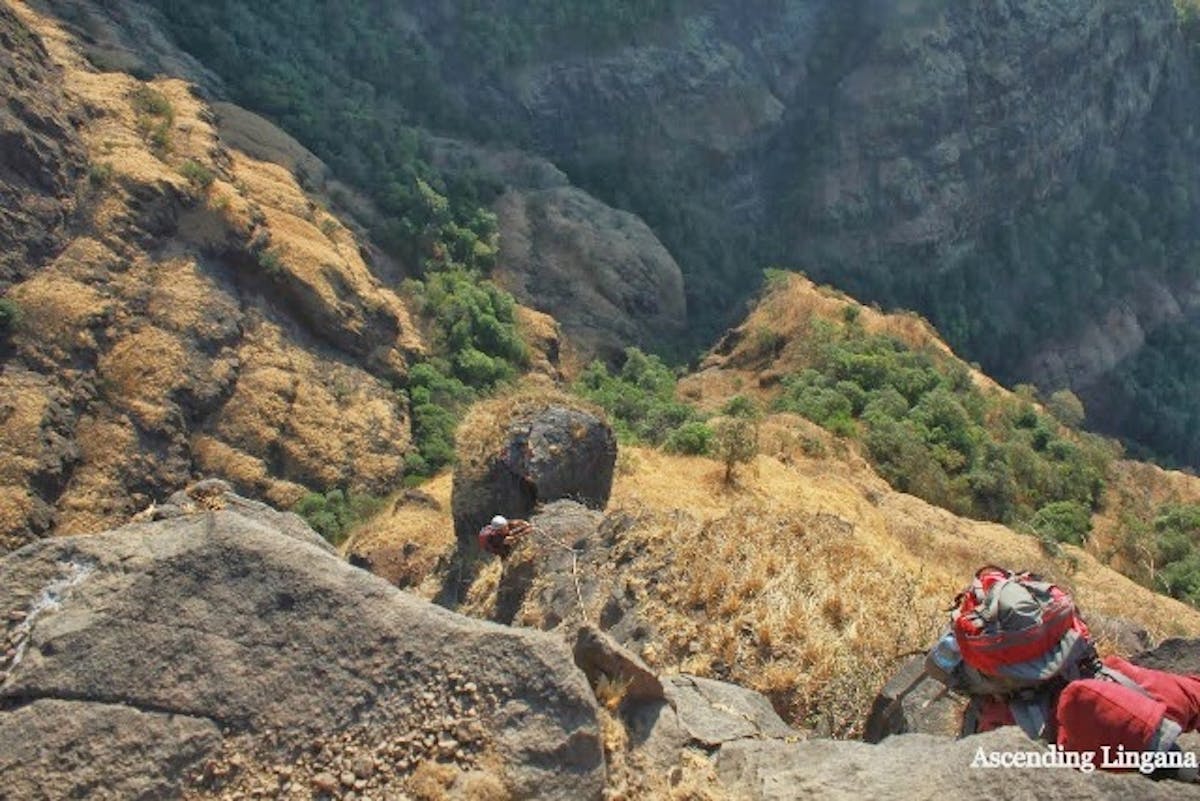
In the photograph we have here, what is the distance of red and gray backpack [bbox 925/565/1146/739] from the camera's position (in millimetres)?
3895

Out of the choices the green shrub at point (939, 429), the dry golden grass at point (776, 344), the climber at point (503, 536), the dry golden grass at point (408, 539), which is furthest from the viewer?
the dry golden grass at point (776, 344)

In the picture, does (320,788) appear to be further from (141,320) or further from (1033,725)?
(141,320)

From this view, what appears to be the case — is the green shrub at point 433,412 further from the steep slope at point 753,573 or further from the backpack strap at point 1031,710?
the backpack strap at point 1031,710

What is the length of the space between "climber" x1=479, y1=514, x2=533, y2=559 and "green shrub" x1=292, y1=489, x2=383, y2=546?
640cm

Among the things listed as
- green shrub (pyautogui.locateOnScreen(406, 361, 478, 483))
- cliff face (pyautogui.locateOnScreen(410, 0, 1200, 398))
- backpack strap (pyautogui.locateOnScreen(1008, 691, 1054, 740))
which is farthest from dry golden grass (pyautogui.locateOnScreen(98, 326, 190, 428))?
cliff face (pyautogui.locateOnScreen(410, 0, 1200, 398))

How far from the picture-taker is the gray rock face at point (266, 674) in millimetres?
3475

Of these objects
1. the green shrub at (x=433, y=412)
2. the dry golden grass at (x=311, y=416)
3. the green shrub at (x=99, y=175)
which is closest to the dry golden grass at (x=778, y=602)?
the dry golden grass at (x=311, y=416)

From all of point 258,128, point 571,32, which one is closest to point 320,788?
point 258,128

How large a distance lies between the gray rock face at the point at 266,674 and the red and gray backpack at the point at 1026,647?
1540mm

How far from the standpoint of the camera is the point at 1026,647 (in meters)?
3.91

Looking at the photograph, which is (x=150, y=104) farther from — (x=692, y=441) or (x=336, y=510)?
(x=692, y=441)

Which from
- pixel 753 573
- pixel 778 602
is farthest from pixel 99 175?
pixel 778 602

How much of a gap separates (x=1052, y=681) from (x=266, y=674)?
2.84 m

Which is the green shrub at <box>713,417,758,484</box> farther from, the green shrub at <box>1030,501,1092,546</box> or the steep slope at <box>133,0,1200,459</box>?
the steep slope at <box>133,0,1200,459</box>
